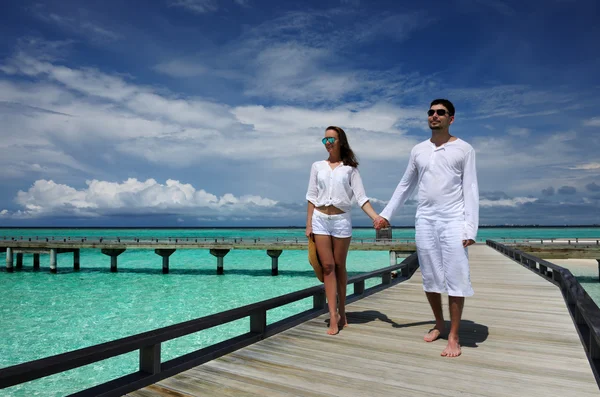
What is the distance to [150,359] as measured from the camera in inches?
113

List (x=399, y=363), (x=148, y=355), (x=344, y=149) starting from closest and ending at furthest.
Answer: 1. (x=148, y=355)
2. (x=399, y=363)
3. (x=344, y=149)

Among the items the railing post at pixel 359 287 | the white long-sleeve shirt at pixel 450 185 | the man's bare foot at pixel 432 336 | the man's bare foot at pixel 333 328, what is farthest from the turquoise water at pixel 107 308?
the white long-sleeve shirt at pixel 450 185

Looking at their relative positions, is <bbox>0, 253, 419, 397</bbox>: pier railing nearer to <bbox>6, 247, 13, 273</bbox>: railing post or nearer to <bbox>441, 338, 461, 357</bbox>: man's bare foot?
<bbox>441, 338, 461, 357</bbox>: man's bare foot

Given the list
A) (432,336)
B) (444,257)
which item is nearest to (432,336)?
(432,336)

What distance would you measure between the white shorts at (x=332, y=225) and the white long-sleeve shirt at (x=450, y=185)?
2.32 ft

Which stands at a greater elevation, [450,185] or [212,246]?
[450,185]

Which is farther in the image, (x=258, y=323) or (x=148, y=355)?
(x=258, y=323)

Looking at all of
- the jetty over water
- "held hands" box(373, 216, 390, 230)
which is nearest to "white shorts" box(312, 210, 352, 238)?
"held hands" box(373, 216, 390, 230)

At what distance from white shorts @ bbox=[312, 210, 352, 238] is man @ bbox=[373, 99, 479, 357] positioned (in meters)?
0.37

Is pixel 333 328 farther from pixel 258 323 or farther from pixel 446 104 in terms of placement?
pixel 446 104

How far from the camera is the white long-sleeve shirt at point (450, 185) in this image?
11.3 ft

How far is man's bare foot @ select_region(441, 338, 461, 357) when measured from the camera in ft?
11.6

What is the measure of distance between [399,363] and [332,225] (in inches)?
54.4

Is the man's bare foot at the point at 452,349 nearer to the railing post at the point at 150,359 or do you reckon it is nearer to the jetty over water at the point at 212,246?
the railing post at the point at 150,359
